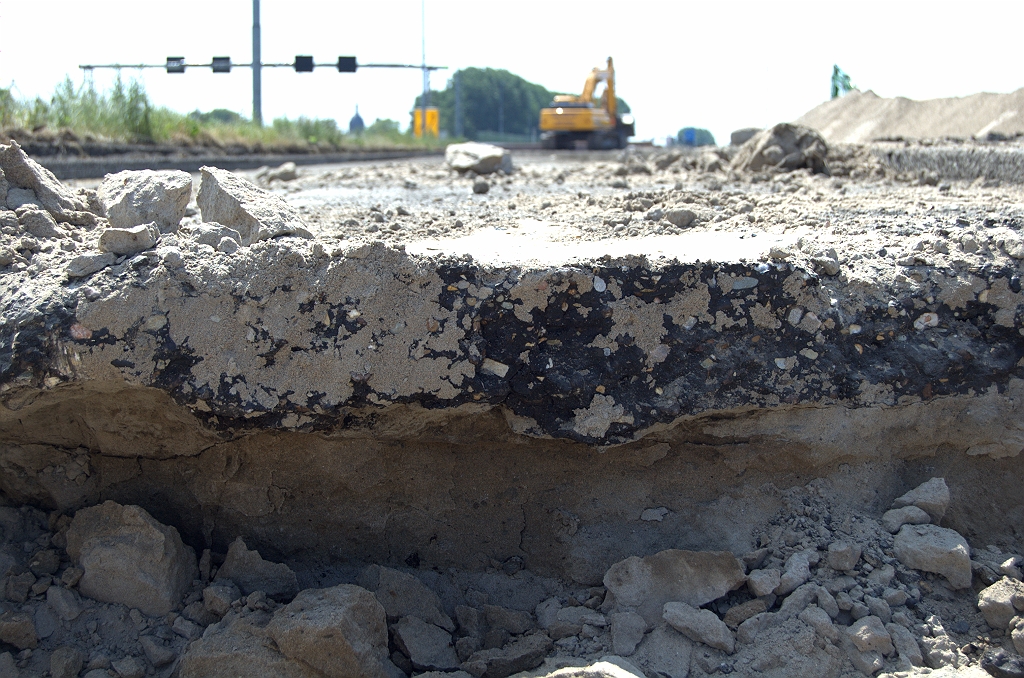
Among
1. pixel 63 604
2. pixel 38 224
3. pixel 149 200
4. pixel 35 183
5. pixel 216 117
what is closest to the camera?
pixel 63 604

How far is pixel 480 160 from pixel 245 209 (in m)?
5.30

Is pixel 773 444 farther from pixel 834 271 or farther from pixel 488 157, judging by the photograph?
pixel 488 157

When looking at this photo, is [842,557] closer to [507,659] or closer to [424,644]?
[507,659]

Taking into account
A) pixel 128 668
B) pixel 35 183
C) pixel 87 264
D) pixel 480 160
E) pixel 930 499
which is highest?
pixel 480 160

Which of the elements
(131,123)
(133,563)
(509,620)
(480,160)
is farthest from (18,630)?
(131,123)

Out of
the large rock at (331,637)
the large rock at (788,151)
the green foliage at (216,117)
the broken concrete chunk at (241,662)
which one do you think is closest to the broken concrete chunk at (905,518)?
the large rock at (331,637)

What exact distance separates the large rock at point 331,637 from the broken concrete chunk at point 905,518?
1.77 metres

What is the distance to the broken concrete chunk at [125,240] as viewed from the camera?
2.68 m

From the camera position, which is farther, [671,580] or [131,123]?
[131,123]

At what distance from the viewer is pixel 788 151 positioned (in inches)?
286

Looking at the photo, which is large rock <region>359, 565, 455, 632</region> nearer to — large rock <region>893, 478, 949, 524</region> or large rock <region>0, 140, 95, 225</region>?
large rock <region>893, 478, 949, 524</region>

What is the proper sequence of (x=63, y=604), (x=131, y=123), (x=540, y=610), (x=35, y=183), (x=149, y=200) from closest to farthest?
(x=63, y=604)
(x=540, y=610)
(x=149, y=200)
(x=35, y=183)
(x=131, y=123)

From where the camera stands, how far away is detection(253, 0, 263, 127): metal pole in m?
15.9

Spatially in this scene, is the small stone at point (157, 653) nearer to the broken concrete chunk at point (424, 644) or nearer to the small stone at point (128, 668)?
the small stone at point (128, 668)
